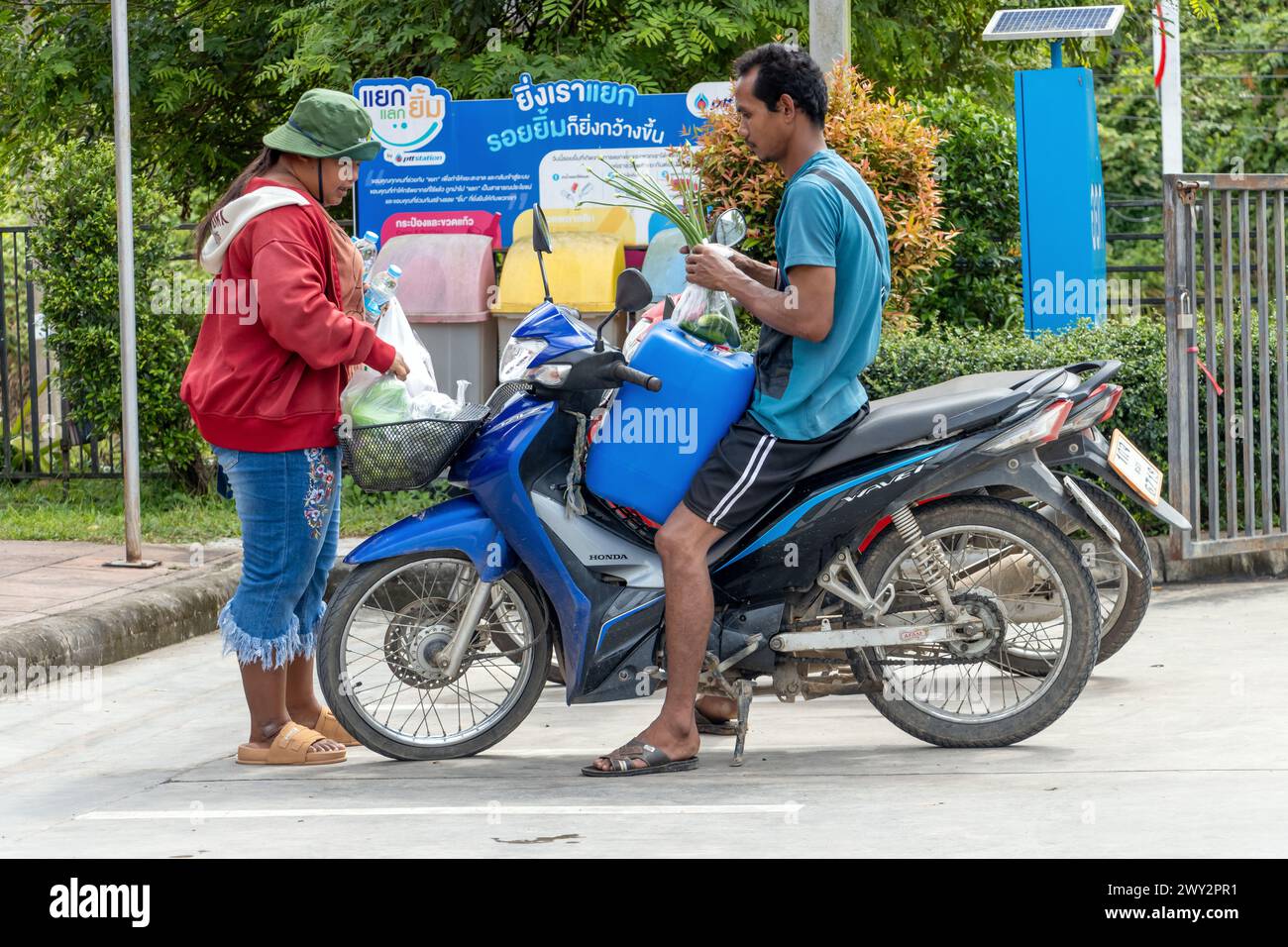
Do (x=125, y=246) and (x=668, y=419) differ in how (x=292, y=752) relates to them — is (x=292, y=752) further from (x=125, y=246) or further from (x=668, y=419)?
(x=125, y=246)

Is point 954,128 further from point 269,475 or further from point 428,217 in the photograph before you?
point 269,475

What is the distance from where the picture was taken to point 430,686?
198 inches

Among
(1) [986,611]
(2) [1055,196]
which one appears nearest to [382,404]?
(1) [986,611]

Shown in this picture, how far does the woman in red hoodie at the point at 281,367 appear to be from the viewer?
16.0 ft

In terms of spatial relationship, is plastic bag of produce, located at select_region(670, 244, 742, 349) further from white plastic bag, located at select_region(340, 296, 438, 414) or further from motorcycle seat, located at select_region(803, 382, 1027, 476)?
white plastic bag, located at select_region(340, 296, 438, 414)

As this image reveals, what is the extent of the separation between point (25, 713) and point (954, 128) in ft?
23.7

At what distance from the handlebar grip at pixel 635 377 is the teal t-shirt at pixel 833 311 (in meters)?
0.30

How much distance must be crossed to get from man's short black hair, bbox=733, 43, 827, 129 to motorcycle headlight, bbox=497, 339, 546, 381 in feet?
3.08

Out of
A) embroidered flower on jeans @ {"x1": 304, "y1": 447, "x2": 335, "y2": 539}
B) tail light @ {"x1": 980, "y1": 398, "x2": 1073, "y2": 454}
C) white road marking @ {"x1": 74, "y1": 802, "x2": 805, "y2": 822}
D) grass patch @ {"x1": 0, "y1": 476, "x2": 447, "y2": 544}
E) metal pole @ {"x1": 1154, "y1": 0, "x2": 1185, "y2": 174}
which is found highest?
metal pole @ {"x1": 1154, "y1": 0, "x2": 1185, "y2": 174}

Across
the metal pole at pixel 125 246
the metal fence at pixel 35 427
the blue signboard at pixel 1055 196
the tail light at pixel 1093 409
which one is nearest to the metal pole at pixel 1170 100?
the blue signboard at pixel 1055 196

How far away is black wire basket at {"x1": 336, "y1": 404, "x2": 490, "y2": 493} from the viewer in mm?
4902

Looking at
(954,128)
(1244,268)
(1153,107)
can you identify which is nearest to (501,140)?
(954,128)

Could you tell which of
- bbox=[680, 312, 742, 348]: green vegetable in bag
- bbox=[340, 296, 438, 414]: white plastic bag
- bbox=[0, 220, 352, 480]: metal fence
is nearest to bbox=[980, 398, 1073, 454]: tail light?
bbox=[680, 312, 742, 348]: green vegetable in bag

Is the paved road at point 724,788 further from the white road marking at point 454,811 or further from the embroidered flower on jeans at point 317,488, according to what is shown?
the embroidered flower on jeans at point 317,488
